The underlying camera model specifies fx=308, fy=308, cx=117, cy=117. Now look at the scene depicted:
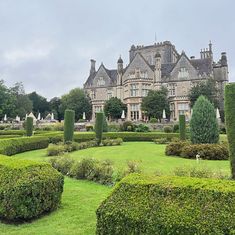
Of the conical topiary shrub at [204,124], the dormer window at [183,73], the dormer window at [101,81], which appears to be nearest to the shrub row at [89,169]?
the conical topiary shrub at [204,124]

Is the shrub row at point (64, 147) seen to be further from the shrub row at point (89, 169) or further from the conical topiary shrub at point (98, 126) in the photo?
the shrub row at point (89, 169)

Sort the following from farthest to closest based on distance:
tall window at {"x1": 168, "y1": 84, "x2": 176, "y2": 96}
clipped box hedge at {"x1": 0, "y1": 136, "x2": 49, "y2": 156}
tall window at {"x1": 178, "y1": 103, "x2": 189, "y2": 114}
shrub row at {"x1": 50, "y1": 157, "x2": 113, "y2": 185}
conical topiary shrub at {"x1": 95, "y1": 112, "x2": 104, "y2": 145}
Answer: tall window at {"x1": 168, "y1": 84, "x2": 176, "y2": 96} < tall window at {"x1": 178, "y1": 103, "x2": 189, "y2": 114} < conical topiary shrub at {"x1": 95, "y1": 112, "x2": 104, "y2": 145} < clipped box hedge at {"x1": 0, "y1": 136, "x2": 49, "y2": 156} < shrub row at {"x1": 50, "y1": 157, "x2": 113, "y2": 185}

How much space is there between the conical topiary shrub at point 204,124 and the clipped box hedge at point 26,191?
41.5 feet

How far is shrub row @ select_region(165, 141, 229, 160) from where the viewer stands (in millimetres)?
15719

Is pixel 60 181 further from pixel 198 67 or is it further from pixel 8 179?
pixel 198 67

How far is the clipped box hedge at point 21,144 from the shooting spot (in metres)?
17.8

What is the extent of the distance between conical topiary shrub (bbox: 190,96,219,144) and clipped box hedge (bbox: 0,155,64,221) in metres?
12.6

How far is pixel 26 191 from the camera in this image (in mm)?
6199

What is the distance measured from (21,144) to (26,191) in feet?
47.2

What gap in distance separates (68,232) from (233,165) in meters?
5.08

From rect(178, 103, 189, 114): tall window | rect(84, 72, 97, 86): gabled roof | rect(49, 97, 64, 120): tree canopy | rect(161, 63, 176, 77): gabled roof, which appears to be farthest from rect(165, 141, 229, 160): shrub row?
rect(49, 97, 64, 120): tree canopy

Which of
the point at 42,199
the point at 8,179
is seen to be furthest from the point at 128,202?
the point at 8,179

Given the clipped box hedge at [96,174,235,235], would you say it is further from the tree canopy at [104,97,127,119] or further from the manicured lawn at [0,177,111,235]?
the tree canopy at [104,97,127,119]

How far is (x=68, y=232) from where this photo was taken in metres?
5.67
